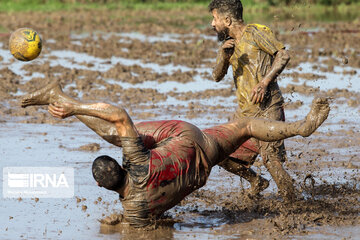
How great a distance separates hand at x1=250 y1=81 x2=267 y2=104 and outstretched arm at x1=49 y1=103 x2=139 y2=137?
1.19m

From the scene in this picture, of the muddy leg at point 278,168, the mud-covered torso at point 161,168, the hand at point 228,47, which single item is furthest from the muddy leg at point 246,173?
the hand at point 228,47

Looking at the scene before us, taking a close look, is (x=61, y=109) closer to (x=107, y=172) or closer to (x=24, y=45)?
(x=107, y=172)

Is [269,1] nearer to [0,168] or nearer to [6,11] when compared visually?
[6,11]

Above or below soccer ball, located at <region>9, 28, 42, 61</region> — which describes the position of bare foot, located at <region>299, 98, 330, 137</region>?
below

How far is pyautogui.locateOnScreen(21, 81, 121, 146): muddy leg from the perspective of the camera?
5.51 m

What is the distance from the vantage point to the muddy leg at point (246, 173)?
649 centimetres

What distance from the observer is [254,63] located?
6.39 meters

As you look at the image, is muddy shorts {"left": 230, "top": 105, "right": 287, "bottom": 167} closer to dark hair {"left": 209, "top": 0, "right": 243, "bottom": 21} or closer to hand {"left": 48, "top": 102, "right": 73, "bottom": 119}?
dark hair {"left": 209, "top": 0, "right": 243, "bottom": 21}

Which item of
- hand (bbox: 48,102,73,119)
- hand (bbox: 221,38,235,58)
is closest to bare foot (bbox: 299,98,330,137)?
hand (bbox: 221,38,235,58)

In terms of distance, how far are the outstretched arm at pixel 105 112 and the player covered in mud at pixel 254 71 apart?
4.09 feet

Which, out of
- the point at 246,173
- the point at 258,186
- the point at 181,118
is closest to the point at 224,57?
the point at 246,173

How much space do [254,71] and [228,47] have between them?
0.31 meters

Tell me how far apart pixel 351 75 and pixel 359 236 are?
7762 millimetres

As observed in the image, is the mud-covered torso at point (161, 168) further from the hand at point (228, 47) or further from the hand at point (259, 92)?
the hand at point (228, 47)
